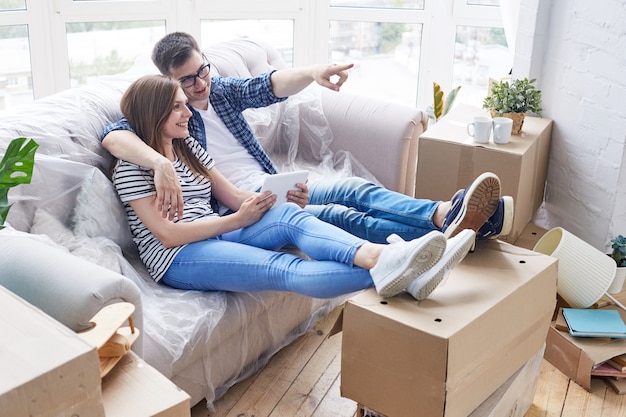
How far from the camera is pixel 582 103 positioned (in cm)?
260

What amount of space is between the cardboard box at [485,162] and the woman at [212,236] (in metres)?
0.75

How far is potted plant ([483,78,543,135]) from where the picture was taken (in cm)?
262

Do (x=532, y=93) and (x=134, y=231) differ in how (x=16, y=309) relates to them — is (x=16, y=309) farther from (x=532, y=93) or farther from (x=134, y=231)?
(x=532, y=93)

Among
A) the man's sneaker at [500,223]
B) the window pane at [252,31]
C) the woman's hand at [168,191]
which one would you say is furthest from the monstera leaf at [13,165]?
the window pane at [252,31]

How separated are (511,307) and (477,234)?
0.96 ft

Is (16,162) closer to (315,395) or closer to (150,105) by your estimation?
(150,105)

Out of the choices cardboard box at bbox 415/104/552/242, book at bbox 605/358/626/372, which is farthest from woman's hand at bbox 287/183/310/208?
book at bbox 605/358/626/372

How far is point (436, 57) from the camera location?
423cm

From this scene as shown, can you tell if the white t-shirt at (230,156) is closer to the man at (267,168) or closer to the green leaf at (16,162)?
the man at (267,168)

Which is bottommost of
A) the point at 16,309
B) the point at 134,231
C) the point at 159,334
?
the point at 159,334

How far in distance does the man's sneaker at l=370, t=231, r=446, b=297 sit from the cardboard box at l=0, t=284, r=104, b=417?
81cm

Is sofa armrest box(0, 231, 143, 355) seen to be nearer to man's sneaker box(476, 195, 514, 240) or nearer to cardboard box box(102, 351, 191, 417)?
cardboard box box(102, 351, 191, 417)

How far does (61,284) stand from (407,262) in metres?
0.74

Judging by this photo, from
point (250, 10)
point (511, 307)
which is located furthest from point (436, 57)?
point (511, 307)
